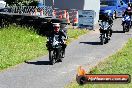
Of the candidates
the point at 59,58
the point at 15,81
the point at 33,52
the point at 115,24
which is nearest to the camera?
the point at 15,81

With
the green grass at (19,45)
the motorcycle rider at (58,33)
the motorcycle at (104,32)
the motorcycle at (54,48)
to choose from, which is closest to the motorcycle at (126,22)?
the green grass at (19,45)

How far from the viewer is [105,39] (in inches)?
926

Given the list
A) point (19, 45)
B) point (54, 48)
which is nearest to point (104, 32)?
point (19, 45)

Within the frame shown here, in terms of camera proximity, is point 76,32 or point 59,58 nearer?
point 59,58

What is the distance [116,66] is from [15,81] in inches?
157

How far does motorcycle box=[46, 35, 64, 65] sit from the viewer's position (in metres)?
16.8

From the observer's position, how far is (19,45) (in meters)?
21.1

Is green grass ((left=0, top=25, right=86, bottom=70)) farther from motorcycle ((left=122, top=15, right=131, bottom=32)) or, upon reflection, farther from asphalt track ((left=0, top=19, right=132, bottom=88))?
motorcycle ((left=122, top=15, right=131, bottom=32))

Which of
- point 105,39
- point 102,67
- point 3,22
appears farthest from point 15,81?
point 3,22

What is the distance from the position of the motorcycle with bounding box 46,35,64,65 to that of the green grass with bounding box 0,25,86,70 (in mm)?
1275

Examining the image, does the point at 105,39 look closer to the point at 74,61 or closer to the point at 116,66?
the point at 74,61

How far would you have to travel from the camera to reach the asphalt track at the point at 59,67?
13450mm

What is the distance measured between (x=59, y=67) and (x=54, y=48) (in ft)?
3.32

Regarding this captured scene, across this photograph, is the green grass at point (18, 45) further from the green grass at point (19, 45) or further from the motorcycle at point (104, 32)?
the motorcycle at point (104, 32)
